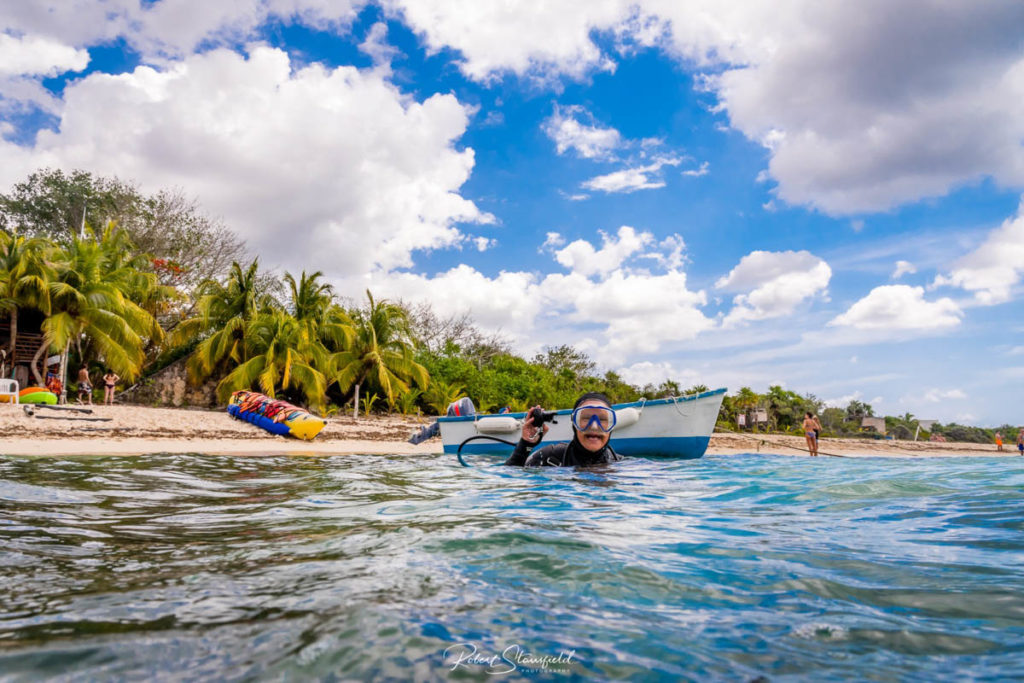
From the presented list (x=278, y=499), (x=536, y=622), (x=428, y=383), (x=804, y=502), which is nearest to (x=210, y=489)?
(x=278, y=499)

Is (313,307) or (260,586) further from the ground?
(313,307)

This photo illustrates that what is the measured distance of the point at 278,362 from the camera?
864 inches

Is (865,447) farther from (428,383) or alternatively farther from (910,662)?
(910,662)

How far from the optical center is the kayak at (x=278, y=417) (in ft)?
50.0

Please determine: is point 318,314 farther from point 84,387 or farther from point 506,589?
point 506,589

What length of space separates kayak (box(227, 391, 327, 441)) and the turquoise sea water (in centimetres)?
1011

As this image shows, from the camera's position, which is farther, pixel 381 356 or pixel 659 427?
pixel 381 356

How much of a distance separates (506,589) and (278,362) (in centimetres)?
2121

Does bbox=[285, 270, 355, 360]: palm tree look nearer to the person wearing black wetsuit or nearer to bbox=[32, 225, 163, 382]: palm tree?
bbox=[32, 225, 163, 382]: palm tree

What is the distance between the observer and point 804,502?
17.7 ft

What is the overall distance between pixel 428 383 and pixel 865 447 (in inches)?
713

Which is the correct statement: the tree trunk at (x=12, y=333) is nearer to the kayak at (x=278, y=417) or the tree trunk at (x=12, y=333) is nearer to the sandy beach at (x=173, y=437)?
the sandy beach at (x=173, y=437)
